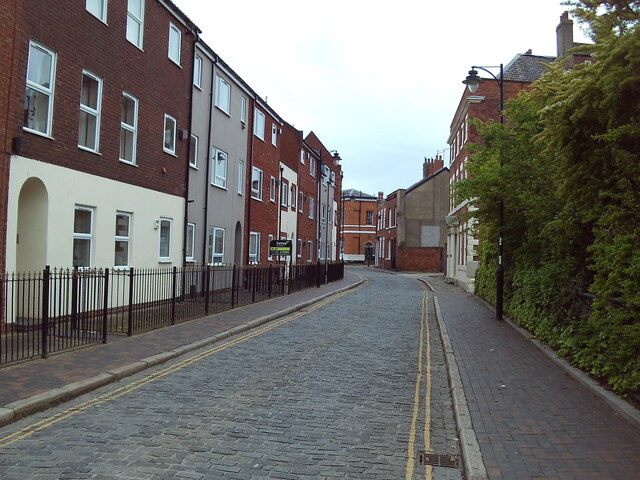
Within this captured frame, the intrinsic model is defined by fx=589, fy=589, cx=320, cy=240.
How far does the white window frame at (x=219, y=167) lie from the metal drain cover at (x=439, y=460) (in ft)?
56.0

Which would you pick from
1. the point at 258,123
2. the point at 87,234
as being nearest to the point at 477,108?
the point at 258,123

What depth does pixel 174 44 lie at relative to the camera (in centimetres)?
1770

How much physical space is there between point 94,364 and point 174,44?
12.0 m

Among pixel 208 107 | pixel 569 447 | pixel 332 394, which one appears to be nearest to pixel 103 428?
pixel 332 394

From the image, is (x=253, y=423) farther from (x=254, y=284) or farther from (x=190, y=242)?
(x=190, y=242)

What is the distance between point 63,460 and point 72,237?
8.59 meters

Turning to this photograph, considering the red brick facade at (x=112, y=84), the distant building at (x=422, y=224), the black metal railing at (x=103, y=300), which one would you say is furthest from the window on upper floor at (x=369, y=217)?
the red brick facade at (x=112, y=84)

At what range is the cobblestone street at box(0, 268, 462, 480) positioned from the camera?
4.81 meters

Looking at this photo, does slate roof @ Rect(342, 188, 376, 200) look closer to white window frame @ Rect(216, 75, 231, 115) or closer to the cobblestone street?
white window frame @ Rect(216, 75, 231, 115)

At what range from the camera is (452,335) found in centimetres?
1289

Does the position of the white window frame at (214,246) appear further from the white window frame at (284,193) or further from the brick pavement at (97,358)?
the white window frame at (284,193)

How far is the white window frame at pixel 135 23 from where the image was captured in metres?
14.8

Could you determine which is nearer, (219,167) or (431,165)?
(219,167)

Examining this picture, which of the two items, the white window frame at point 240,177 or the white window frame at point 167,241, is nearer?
the white window frame at point 167,241
